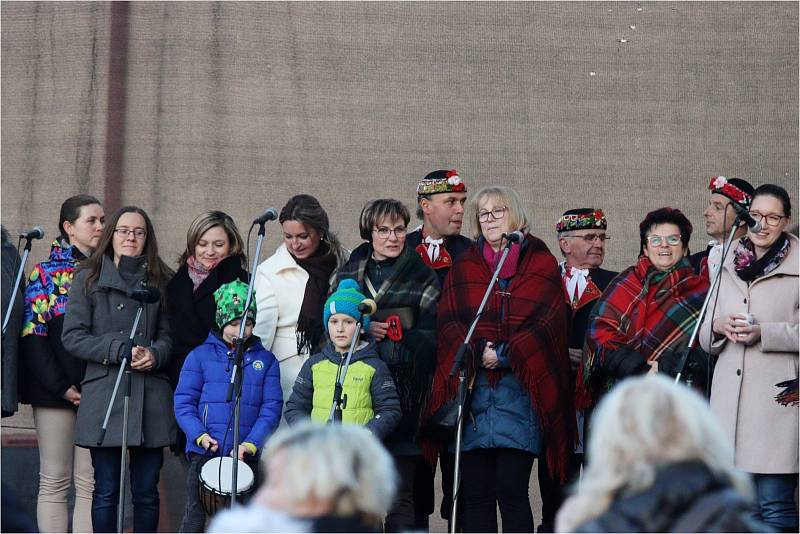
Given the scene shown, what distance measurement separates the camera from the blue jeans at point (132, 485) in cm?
494

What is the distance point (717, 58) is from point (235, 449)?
143 inches

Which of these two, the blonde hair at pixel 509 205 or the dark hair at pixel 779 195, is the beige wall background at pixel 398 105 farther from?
the dark hair at pixel 779 195

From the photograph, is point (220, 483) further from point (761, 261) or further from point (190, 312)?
point (761, 261)

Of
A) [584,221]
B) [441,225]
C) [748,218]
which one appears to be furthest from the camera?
[584,221]

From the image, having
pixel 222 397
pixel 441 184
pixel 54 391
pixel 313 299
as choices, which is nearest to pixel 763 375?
pixel 441 184

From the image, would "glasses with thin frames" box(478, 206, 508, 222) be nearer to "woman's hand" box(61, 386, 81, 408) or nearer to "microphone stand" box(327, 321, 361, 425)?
"microphone stand" box(327, 321, 361, 425)

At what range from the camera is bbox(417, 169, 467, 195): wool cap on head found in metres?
5.50

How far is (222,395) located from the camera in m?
4.83

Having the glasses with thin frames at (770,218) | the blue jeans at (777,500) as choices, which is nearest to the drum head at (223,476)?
the blue jeans at (777,500)

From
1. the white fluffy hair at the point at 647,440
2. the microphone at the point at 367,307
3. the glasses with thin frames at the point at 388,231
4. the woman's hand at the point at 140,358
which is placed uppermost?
the glasses with thin frames at the point at 388,231

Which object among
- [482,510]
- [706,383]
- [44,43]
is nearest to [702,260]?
[706,383]

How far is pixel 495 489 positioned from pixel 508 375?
414 millimetres

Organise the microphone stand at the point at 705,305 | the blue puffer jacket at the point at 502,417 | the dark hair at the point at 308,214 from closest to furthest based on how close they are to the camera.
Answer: the microphone stand at the point at 705,305, the blue puffer jacket at the point at 502,417, the dark hair at the point at 308,214

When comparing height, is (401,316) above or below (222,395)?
above
